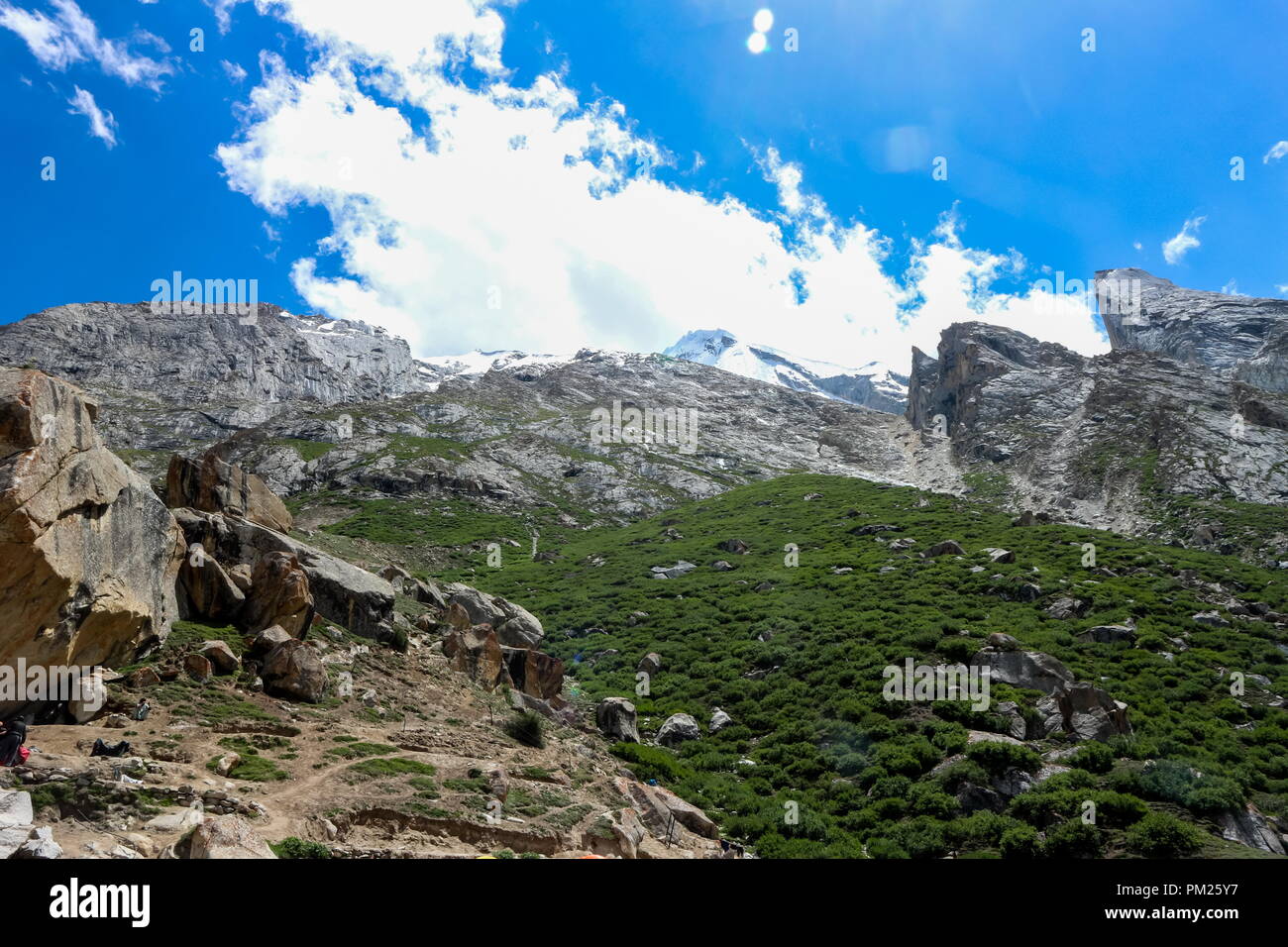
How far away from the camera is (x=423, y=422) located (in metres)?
131

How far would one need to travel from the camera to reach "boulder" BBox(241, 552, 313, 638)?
24.8 meters

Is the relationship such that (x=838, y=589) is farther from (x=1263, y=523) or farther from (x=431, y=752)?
(x=1263, y=523)

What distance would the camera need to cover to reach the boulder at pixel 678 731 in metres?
28.9

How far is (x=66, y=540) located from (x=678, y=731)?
23.4m

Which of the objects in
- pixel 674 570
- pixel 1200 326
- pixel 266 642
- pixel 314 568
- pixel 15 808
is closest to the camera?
pixel 15 808

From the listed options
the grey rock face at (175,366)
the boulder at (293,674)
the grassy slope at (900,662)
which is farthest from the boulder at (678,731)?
the grey rock face at (175,366)

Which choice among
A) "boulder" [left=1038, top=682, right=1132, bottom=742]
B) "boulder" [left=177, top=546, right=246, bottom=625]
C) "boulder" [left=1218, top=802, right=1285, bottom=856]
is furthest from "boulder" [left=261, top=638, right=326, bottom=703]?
"boulder" [left=1218, top=802, right=1285, bottom=856]

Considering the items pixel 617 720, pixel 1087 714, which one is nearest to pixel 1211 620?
pixel 1087 714

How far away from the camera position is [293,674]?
2183 centimetres

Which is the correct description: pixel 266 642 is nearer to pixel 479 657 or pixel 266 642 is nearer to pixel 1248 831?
pixel 479 657

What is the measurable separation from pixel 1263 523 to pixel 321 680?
7322 centimetres
